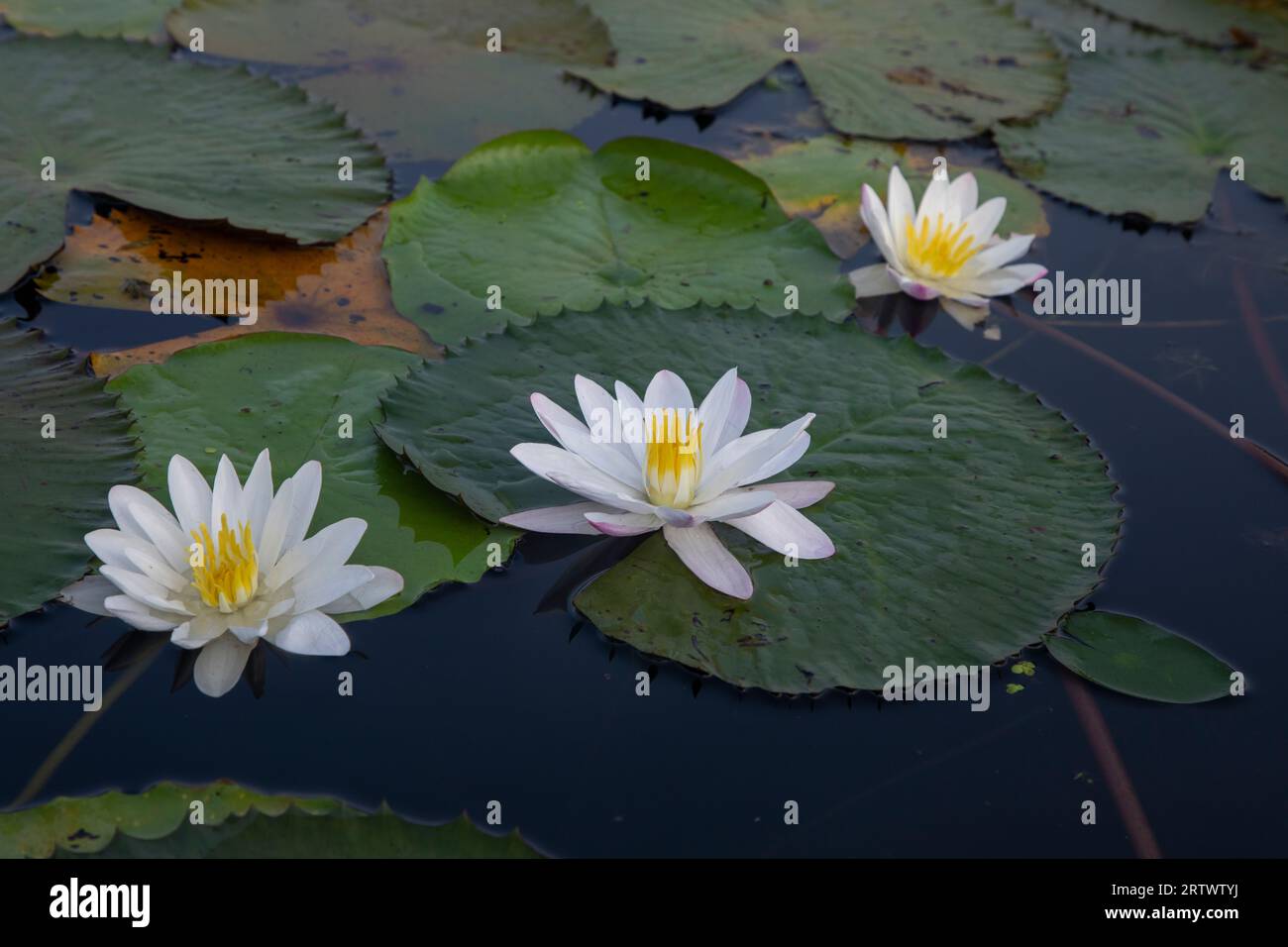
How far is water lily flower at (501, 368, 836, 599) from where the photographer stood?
2641 millimetres

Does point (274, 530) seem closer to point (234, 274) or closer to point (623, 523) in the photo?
point (623, 523)

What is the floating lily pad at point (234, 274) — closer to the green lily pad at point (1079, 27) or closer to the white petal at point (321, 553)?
the white petal at point (321, 553)

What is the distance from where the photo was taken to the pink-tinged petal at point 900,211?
4.00 m

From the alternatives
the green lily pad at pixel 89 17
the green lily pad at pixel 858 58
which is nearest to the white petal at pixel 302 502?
the green lily pad at pixel 858 58

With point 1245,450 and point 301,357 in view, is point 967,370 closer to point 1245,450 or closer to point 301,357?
point 1245,450

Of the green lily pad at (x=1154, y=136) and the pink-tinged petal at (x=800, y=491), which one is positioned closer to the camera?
the pink-tinged petal at (x=800, y=491)

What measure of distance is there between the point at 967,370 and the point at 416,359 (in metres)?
1.59

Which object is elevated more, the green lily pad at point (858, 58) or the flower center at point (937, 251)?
the green lily pad at point (858, 58)

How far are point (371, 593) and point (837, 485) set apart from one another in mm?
1176

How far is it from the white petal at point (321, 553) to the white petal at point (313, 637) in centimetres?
12

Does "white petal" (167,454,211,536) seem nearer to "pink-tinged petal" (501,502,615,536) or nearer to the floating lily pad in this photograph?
"pink-tinged petal" (501,502,615,536)

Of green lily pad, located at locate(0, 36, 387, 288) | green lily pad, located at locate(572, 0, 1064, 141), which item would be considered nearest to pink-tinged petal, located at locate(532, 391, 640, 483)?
green lily pad, located at locate(0, 36, 387, 288)

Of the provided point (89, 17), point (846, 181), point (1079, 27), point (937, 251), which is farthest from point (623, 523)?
point (1079, 27)
